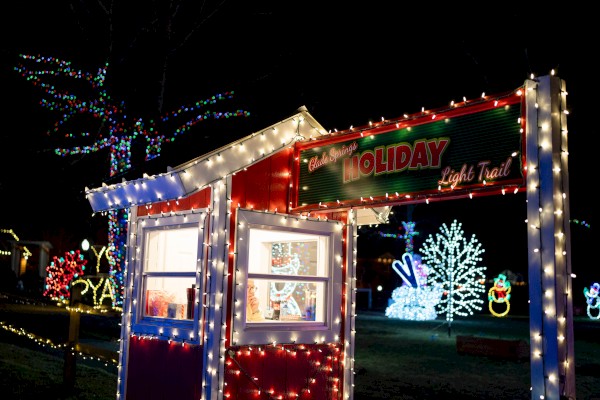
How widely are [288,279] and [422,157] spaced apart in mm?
2166

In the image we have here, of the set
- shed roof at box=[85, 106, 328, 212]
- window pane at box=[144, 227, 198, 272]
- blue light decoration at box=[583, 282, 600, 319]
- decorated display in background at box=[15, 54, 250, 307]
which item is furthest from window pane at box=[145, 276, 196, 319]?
blue light decoration at box=[583, 282, 600, 319]

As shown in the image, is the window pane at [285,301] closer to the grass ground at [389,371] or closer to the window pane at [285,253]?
the window pane at [285,253]

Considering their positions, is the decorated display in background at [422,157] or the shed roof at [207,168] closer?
the decorated display in background at [422,157]

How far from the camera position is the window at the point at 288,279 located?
6509 millimetres

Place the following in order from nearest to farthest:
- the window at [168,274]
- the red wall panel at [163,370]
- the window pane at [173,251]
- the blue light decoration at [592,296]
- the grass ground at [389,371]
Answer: the red wall panel at [163,370]
the window at [168,274]
the window pane at [173,251]
the grass ground at [389,371]
the blue light decoration at [592,296]

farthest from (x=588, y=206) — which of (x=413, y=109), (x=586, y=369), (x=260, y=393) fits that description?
(x=260, y=393)

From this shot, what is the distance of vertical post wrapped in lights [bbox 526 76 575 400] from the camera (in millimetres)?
4500

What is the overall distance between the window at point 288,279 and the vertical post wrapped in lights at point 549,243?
2.90 metres

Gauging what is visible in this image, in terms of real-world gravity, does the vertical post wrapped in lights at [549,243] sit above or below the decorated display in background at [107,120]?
below

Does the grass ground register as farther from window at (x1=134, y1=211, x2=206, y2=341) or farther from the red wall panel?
window at (x1=134, y1=211, x2=206, y2=341)

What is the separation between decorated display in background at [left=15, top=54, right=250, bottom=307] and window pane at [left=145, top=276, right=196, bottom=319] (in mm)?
6943

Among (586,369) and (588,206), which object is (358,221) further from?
(588,206)

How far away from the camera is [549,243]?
4.55 meters

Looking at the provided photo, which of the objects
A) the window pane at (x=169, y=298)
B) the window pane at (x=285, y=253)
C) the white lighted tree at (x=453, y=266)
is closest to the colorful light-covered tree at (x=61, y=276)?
the white lighted tree at (x=453, y=266)
